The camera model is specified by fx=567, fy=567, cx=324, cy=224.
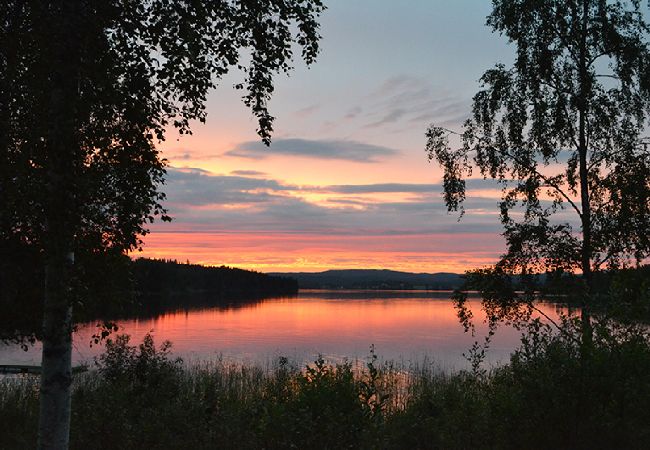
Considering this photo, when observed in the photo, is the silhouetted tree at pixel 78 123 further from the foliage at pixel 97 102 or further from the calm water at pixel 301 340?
the calm water at pixel 301 340

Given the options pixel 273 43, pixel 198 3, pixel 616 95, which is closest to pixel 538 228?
pixel 616 95

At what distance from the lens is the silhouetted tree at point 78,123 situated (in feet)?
22.8

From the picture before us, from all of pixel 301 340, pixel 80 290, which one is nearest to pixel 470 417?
pixel 80 290

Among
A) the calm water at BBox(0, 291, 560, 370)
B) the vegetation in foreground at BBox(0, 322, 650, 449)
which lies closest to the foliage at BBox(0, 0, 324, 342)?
the vegetation in foreground at BBox(0, 322, 650, 449)

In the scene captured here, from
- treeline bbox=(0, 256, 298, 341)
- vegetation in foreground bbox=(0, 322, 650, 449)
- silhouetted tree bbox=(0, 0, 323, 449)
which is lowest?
vegetation in foreground bbox=(0, 322, 650, 449)

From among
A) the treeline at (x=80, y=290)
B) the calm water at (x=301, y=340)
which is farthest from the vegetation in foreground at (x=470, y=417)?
the calm water at (x=301, y=340)

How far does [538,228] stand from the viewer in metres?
16.8

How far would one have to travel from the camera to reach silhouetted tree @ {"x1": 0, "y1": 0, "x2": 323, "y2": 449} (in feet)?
22.8

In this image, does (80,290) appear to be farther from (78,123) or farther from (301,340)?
(301,340)

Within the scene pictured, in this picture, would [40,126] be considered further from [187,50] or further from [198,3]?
[198,3]

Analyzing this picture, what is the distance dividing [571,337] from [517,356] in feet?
3.68

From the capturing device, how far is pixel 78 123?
7.28 m

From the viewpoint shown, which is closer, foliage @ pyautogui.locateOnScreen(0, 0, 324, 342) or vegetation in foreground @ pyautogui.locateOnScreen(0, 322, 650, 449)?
foliage @ pyautogui.locateOnScreen(0, 0, 324, 342)

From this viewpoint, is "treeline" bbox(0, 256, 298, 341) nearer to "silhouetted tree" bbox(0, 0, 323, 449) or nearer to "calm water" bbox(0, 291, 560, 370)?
"silhouetted tree" bbox(0, 0, 323, 449)
